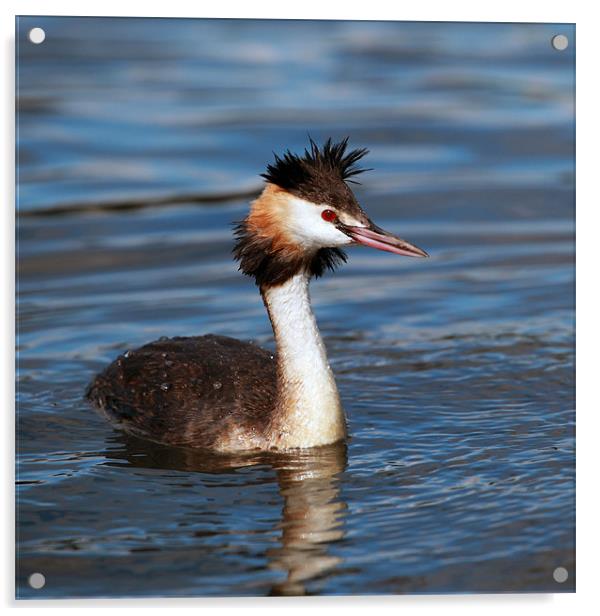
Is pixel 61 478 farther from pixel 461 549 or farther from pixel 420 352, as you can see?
pixel 420 352

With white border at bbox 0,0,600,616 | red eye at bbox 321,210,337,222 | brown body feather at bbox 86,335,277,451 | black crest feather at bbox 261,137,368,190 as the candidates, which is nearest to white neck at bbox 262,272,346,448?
brown body feather at bbox 86,335,277,451

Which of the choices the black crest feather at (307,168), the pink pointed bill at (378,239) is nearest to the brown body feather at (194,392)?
the pink pointed bill at (378,239)

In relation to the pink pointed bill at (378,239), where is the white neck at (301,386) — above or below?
below

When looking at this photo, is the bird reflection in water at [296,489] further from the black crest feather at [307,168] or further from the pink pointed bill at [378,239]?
the black crest feather at [307,168]

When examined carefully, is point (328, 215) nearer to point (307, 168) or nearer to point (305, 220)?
point (305, 220)

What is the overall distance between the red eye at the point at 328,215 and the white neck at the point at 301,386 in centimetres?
50

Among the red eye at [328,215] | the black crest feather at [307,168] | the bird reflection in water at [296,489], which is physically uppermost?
the black crest feather at [307,168]

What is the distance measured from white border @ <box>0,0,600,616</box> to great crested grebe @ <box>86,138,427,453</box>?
785 millimetres

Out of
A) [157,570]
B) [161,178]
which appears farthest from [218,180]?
[157,570]

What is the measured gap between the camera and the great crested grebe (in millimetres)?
7938

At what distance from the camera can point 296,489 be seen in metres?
7.91

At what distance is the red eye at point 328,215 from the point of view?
792 centimetres

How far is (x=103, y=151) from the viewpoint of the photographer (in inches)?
368
